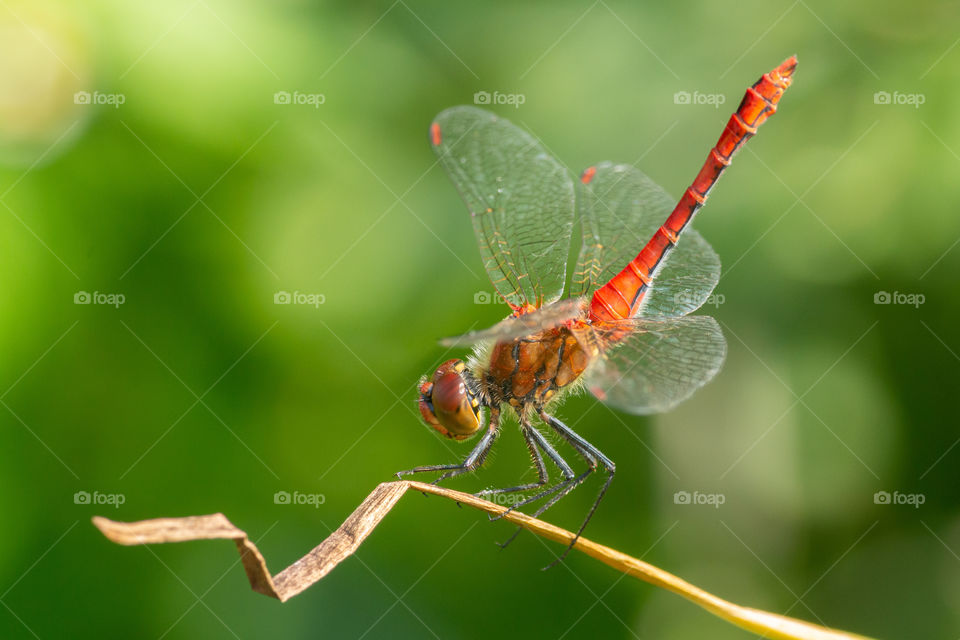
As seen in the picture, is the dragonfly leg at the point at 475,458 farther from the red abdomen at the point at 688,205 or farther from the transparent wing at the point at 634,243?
the transparent wing at the point at 634,243

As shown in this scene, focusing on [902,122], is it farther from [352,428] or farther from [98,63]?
[98,63]

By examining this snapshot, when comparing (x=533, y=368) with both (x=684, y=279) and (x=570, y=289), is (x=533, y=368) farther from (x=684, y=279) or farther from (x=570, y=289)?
(x=684, y=279)

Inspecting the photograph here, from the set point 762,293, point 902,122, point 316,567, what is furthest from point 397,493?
point 902,122

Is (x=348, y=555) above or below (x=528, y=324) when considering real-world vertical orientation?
below

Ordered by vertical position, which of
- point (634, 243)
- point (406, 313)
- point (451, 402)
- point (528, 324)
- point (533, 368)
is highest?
point (634, 243)

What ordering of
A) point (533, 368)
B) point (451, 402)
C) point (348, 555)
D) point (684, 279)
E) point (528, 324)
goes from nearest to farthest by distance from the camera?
1. point (348, 555)
2. point (528, 324)
3. point (451, 402)
4. point (533, 368)
5. point (684, 279)

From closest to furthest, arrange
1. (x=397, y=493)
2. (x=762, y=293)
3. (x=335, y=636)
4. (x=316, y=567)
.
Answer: (x=316, y=567) < (x=397, y=493) < (x=335, y=636) < (x=762, y=293)

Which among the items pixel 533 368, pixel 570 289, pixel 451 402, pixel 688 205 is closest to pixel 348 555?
pixel 451 402
